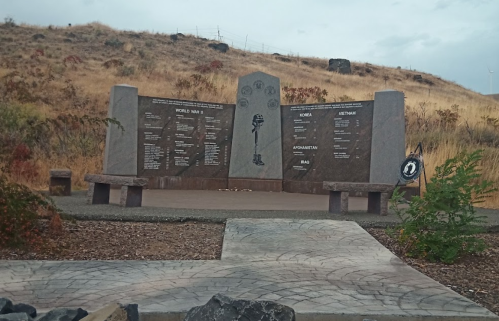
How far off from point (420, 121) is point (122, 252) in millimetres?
18218

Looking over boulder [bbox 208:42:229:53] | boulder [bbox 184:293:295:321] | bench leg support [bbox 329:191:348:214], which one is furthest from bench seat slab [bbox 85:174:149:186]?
boulder [bbox 208:42:229:53]

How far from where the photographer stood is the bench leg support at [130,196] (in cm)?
861

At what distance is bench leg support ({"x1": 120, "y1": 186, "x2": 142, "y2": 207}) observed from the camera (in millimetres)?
8609

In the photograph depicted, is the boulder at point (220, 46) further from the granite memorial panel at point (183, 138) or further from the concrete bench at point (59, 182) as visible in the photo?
the concrete bench at point (59, 182)

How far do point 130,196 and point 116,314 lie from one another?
5863 mm

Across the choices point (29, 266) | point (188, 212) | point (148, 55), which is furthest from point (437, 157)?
point (148, 55)

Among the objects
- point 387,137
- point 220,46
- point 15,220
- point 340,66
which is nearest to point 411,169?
point 387,137

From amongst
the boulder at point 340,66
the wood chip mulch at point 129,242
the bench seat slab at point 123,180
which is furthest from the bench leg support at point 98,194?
the boulder at point 340,66

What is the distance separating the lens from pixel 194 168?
40.2 feet

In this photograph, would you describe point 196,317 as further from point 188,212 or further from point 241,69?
point 241,69

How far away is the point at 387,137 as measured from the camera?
429 inches

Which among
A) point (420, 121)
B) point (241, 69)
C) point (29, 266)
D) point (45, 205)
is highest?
point (241, 69)

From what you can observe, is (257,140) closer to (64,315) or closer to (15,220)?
(15,220)

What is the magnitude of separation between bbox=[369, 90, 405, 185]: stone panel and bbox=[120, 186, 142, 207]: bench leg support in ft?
16.7
